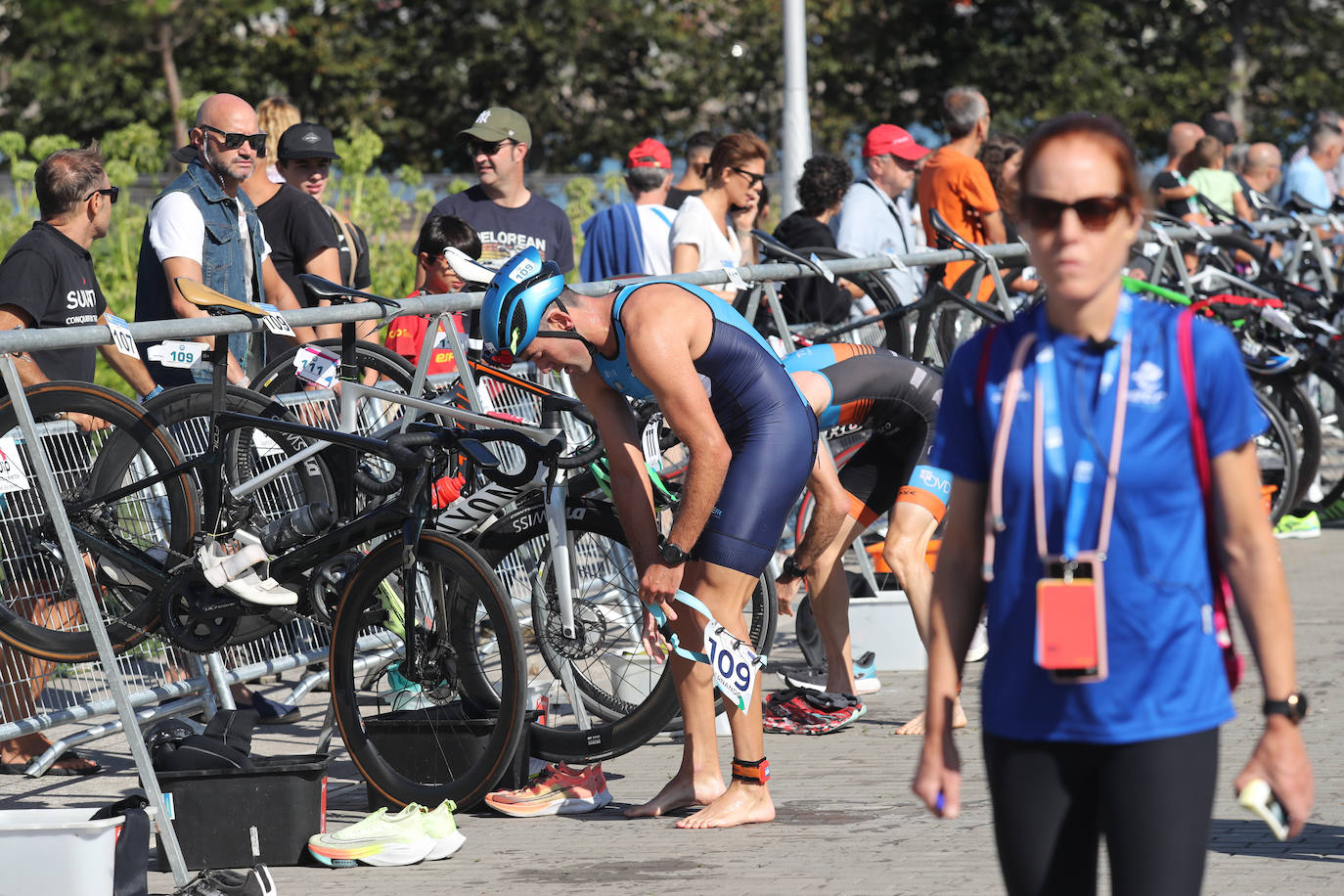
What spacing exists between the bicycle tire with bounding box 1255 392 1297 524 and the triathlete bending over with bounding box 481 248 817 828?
524 cm

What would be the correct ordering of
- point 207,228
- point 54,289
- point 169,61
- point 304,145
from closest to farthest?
point 54,289
point 207,228
point 304,145
point 169,61

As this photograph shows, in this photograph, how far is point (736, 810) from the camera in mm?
5516

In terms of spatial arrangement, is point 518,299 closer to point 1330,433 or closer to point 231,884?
point 231,884

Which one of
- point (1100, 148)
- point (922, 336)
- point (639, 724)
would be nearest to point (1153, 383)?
point (1100, 148)

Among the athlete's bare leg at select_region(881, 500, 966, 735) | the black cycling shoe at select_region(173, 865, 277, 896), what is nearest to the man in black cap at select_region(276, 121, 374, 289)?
the athlete's bare leg at select_region(881, 500, 966, 735)

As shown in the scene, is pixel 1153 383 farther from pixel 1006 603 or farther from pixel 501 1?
pixel 501 1

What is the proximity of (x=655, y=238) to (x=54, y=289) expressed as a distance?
12.2ft

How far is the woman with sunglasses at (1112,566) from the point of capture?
2.77 meters

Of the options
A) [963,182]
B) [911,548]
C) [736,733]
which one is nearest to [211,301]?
[736,733]

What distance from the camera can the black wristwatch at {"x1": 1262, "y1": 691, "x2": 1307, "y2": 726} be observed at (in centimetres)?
278

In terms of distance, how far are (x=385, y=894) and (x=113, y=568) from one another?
1587 millimetres

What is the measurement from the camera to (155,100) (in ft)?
104

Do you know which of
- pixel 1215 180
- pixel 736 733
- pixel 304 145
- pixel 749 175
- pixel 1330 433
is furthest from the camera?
pixel 1215 180

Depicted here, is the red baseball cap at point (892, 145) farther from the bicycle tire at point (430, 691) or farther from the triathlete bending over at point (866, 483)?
the bicycle tire at point (430, 691)
